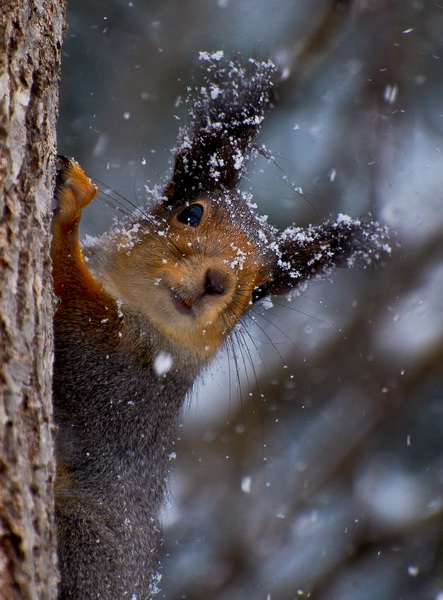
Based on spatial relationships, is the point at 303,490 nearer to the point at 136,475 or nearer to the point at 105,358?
the point at 136,475

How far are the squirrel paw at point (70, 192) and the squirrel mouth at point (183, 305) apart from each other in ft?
1.58

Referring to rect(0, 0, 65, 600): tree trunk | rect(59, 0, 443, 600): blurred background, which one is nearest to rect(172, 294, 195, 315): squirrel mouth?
rect(0, 0, 65, 600): tree trunk

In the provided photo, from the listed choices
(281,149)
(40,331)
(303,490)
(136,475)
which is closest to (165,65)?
→ (281,149)

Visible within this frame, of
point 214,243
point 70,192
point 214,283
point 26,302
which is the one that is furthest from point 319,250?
point 26,302

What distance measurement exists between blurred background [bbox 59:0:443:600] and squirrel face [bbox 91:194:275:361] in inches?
49.6

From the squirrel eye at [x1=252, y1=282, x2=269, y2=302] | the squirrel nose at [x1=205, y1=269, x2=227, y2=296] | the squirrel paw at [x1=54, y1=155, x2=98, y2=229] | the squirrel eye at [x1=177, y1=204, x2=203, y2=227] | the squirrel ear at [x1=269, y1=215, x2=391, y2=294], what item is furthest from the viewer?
the squirrel ear at [x1=269, y1=215, x2=391, y2=294]

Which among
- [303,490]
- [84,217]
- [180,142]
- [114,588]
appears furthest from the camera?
[303,490]

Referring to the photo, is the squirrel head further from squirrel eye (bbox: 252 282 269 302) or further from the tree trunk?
the tree trunk

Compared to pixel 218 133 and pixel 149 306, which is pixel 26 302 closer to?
pixel 149 306

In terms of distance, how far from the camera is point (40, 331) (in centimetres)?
121

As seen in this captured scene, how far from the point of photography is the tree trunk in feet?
3.33

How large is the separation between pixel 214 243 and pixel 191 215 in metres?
0.19

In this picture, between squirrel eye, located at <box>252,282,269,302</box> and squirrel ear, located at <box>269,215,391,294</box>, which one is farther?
squirrel ear, located at <box>269,215,391,294</box>

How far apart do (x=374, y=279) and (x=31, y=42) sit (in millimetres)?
2999
